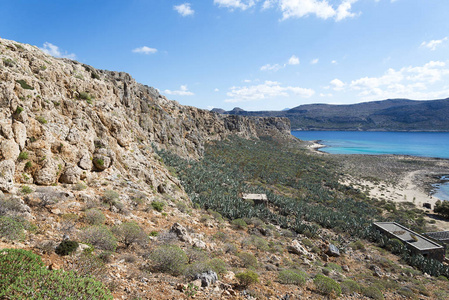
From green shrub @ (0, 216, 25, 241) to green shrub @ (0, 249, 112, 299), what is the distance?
2.50 m

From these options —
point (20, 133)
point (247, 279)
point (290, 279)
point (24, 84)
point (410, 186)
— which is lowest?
point (410, 186)

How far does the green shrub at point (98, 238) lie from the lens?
28.1 ft

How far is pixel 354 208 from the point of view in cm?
3838

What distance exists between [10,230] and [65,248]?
6.07 ft

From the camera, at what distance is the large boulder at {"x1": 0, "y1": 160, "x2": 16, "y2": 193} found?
9789mm

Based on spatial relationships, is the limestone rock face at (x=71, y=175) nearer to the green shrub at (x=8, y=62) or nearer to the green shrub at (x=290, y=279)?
the green shrub at (x=8, y=62)

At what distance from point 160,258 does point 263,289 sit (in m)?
4.61

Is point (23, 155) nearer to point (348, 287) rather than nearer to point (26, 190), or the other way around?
point (26, 190)

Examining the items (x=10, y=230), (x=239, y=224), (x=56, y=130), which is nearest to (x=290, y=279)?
(x=239, y=224)

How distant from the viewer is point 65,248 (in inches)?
284

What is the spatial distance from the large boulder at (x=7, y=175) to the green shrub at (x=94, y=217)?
3494 millimetres

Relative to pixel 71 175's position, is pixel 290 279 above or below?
below

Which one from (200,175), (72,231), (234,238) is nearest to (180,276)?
(72,231)

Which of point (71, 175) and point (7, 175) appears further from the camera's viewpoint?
point (71, 175)
